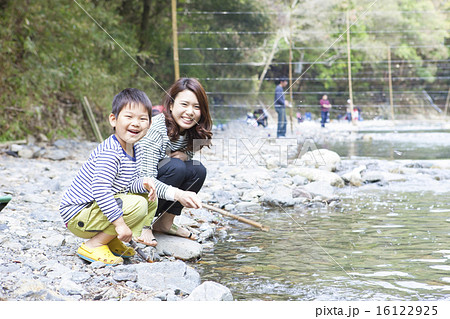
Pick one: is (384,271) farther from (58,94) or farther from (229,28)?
(229,28)

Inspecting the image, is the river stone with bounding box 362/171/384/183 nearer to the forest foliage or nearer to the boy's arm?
the forest foliage

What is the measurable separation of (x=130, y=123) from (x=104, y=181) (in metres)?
0.24

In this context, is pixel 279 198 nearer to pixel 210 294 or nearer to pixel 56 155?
pixel 210 294

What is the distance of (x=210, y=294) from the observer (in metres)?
1.59

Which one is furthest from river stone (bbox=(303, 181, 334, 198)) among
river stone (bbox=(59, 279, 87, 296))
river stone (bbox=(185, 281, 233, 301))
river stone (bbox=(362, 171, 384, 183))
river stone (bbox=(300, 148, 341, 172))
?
river stone (bbox=(59, 279, 87, 296))

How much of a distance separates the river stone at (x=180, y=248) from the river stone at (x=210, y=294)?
0.64m

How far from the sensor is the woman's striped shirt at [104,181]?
1.84 metres

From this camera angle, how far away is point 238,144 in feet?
27.2

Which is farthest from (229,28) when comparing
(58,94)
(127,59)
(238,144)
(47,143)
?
(47,143)

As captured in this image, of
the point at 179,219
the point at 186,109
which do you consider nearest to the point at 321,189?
the point at 179,219

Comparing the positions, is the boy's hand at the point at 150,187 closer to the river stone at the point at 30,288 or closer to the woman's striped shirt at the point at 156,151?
the woman's striped shirt at the point at 156,151

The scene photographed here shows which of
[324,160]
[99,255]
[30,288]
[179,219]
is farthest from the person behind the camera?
[324,160]

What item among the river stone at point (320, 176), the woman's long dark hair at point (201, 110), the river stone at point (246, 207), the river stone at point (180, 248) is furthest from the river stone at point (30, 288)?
the river stone at point (320, 176)
